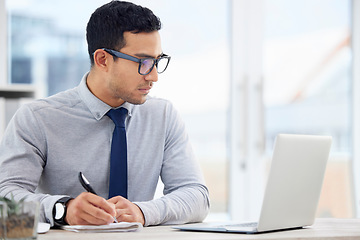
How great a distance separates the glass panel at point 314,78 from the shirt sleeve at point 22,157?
2.27 meters

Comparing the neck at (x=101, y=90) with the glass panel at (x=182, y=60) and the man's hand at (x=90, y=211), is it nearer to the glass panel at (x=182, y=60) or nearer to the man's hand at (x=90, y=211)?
the man's hand at (x=90, y=211)

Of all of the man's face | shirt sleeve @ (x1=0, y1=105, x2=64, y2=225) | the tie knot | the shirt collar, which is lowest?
shirt sleeve @ (x1=0, y1=105, x2=64, y2=225)

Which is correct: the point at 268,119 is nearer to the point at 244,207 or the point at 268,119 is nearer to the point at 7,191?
the point at 244,207

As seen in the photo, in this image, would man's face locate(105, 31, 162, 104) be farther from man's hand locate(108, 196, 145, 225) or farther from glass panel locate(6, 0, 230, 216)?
glass panel locate(6, 0, 230, 216)

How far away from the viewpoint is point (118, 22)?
1.94 m

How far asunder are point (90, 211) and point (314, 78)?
282cm

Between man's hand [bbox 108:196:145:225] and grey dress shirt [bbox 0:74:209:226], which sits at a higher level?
grey dress shirt [bbox 0:74:209:226]

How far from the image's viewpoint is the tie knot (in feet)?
6.27

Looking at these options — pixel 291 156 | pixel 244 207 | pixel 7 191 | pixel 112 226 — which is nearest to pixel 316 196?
pixel 291 156

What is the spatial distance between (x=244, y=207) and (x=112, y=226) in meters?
2.50

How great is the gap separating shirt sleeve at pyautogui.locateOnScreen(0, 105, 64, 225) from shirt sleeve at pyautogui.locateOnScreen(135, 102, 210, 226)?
356 mm

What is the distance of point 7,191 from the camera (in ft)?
5.38

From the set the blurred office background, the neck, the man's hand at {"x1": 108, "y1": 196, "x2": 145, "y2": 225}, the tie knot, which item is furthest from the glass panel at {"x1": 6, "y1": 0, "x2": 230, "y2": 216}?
the man's hand at {"x1": 108, "y1": 196, "x2": 145, "y2": 225}

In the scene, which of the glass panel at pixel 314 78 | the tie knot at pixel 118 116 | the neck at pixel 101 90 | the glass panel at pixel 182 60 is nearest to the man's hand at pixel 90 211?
the tie knot at pixel 118 116
